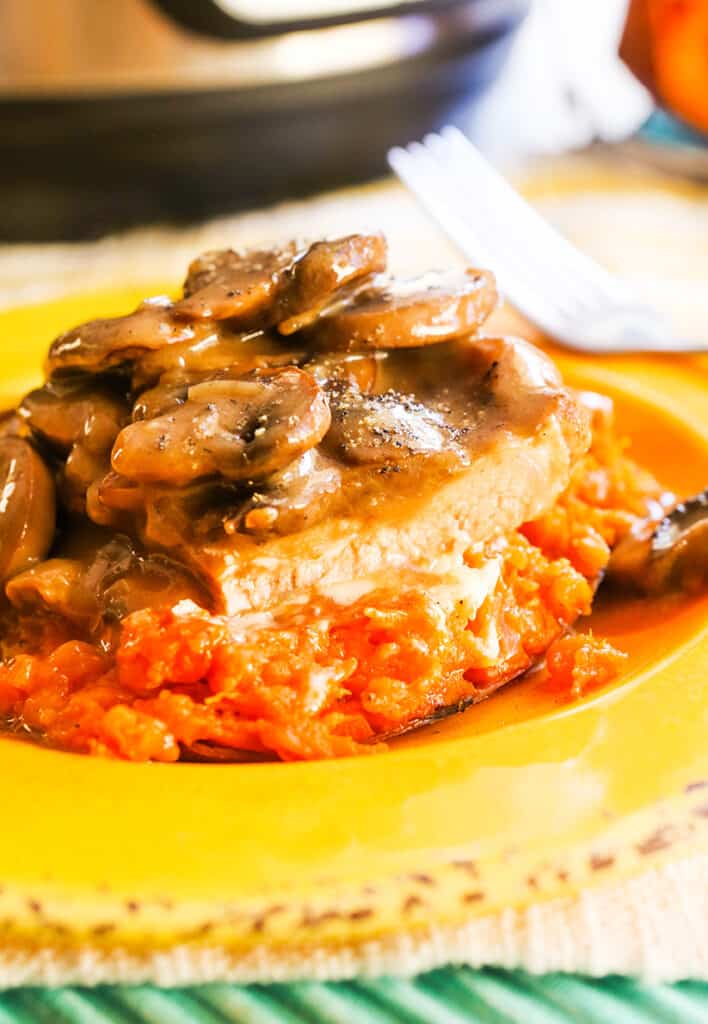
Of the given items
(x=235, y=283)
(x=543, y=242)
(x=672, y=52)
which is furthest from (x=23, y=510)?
(x=672, y=52)

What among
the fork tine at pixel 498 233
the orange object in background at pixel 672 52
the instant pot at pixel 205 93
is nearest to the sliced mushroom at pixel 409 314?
the fork tine at pixel 498 233

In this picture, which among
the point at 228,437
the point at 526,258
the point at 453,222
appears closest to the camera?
the point at 228,437

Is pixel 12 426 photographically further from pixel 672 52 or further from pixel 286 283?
pixel 672 52

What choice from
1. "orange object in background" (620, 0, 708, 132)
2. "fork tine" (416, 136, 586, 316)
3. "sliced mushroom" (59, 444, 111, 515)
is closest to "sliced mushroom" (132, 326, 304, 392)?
"sliced mushroom" (59, 444, 111, 515)

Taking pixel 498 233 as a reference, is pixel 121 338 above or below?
above

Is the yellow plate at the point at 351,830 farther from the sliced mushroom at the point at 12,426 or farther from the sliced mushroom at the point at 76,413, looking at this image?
the sliced mushroom at the point at 12,426

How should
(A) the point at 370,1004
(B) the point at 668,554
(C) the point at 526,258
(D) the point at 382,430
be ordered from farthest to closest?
1. (C) the point at 526,258
2. (B) the point at 668,554
3. (D) the point at 382,430
4. (A) the point at 370,1004

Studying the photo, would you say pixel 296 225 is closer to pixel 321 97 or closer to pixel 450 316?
pixel 321 97
